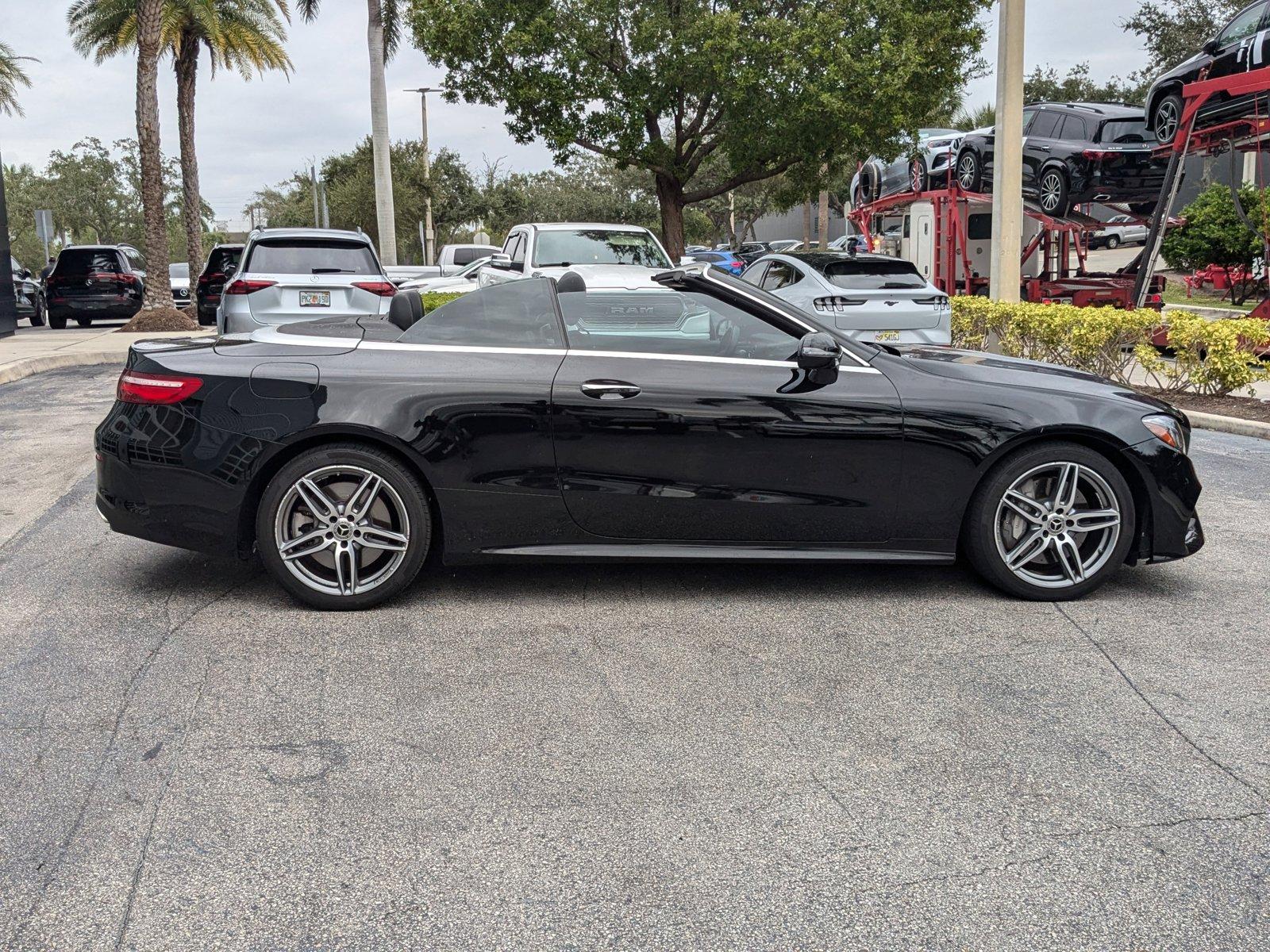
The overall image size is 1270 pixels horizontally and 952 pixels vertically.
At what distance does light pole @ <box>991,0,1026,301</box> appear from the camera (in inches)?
562

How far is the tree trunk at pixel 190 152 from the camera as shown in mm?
30953

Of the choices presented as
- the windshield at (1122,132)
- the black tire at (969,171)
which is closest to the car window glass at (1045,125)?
the windshield at (1122,132)

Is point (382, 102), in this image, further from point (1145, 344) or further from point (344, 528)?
point (344, 528)

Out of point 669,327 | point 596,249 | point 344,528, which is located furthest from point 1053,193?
point 344,528

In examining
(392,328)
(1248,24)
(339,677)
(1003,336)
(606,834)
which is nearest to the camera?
(606,834)

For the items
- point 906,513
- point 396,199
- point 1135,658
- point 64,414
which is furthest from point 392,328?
point 396,199

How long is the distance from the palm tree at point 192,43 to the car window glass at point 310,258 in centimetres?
1824

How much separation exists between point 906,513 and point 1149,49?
4061 cm

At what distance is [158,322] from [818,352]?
21.5 meters

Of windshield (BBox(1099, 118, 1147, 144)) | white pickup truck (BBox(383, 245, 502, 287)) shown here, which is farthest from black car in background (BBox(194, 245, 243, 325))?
windshield (BBox(1099, 118, 1147, 144))

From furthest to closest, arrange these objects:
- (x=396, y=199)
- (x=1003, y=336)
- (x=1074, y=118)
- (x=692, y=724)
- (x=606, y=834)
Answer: (x=396, y=199), (x=1074, y=118), (x=1003, y=336), (x=692, y=724), (x=606, y=834)

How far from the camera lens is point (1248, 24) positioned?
15.4m

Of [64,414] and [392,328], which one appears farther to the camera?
[64,414]

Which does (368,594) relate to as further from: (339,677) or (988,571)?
(988,571)
